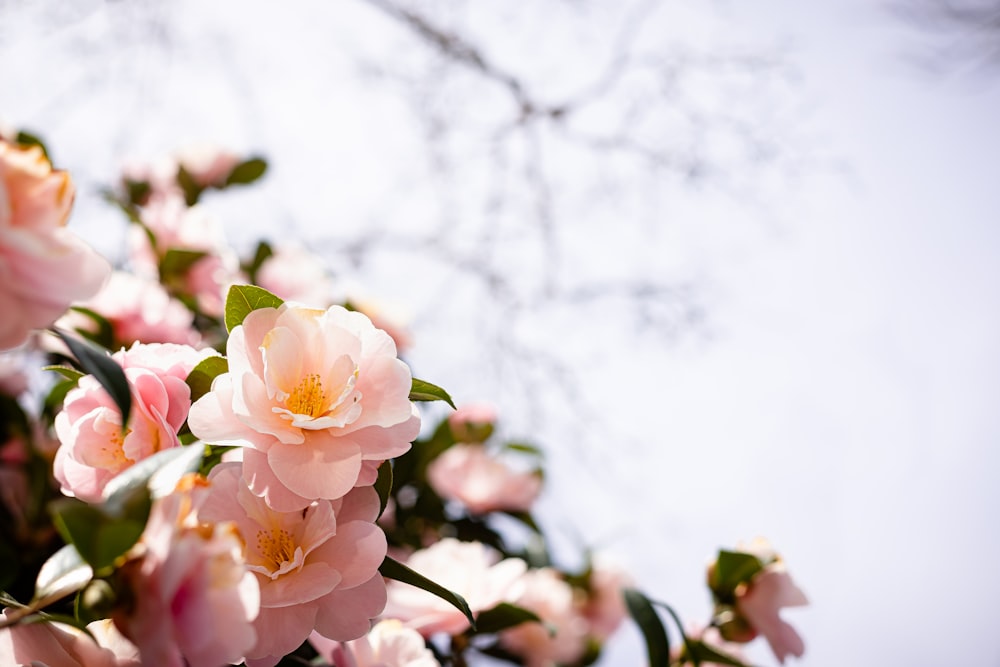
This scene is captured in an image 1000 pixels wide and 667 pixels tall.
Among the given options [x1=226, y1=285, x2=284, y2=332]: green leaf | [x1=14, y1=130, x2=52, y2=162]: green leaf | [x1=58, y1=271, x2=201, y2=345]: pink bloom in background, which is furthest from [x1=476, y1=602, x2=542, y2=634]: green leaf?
[x1=14, y1=130, x2=52, y2=162]: green leaf

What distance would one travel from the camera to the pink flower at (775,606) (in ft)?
2.00

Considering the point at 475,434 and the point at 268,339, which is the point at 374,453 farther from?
the point at 475,434

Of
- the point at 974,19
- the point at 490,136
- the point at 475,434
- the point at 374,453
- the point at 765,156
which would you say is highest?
the point at 974,19

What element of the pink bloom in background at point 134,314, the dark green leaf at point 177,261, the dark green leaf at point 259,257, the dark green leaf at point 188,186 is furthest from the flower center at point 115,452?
the dark green leaf at point 188,186

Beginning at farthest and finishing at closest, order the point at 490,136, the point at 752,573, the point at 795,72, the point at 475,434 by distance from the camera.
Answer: the point at 490,136, the point at 795,72, the point at 475,434, the point at 752,573

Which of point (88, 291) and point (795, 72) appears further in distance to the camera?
point (795, 72)

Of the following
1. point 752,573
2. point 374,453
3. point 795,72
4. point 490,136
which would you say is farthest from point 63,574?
point 795,72

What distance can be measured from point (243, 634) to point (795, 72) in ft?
5.33

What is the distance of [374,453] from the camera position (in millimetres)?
377

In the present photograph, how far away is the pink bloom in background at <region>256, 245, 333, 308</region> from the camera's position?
102 centimetres

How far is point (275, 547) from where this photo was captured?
0.38 meters

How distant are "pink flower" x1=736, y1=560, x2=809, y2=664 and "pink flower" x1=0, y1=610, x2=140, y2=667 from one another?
0.50 m

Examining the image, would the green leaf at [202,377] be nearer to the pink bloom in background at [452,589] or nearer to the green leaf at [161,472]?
the green leaf at [161,472]

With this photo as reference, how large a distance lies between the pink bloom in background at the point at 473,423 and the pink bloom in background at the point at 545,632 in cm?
22
